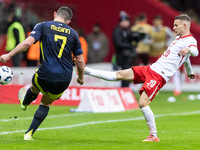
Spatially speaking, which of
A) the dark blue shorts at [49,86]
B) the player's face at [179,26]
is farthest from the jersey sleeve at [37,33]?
the player's face at [179,26]

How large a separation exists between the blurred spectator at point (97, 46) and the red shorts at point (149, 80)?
14009 millimetres

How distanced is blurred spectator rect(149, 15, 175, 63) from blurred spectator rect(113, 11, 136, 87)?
261 cm

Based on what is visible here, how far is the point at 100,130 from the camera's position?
34.0 feet

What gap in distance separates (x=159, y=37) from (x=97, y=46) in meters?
3.84

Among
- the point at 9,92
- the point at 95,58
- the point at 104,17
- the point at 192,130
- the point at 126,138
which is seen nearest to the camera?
the point at 126,138

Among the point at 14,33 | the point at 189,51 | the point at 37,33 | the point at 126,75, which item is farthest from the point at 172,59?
the point at 14,33

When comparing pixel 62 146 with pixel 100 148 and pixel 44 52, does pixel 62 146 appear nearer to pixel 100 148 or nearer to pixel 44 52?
pixel 100 148

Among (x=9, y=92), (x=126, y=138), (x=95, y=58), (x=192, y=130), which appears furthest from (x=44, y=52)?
(x=95, y=58)

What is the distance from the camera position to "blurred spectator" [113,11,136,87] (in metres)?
17.3

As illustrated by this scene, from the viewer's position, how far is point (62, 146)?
8016 millimetres

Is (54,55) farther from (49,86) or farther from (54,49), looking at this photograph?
(49,86)

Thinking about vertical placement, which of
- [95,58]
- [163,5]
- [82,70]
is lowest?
[95,58]

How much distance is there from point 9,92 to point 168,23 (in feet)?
36.5

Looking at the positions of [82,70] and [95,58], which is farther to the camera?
[95,58]
